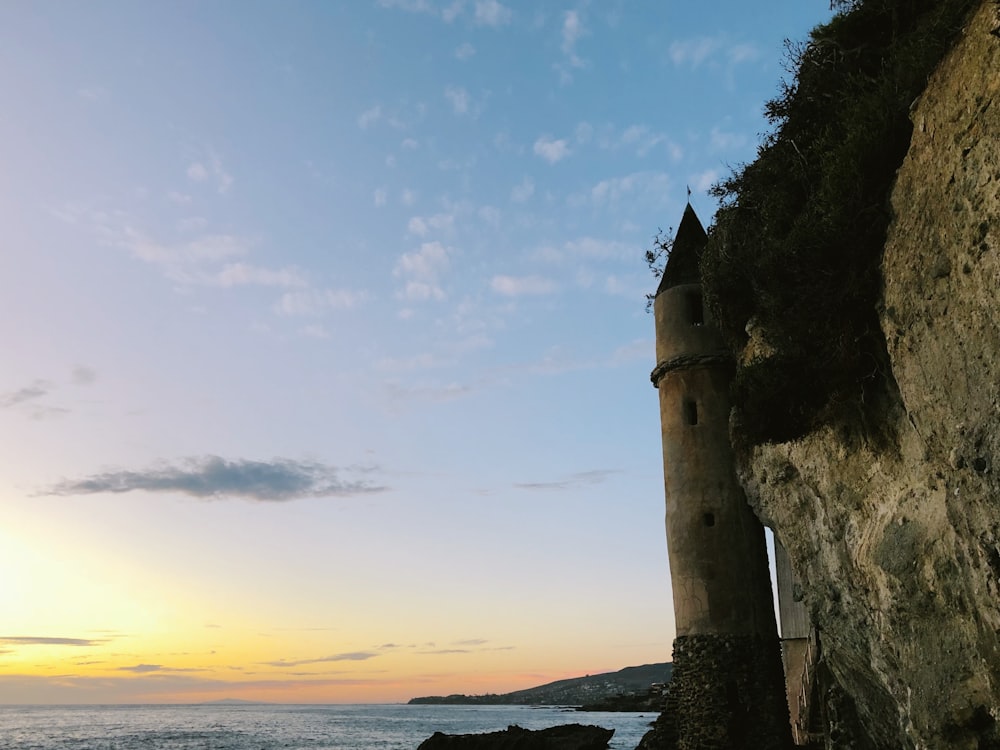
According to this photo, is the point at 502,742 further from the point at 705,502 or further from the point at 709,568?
the point at 705,502

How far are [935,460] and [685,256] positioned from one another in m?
14.5

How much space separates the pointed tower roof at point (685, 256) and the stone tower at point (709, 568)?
481 millimetres

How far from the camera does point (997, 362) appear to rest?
360 inches

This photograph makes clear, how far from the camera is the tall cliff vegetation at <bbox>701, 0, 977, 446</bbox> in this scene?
12117 millimetres

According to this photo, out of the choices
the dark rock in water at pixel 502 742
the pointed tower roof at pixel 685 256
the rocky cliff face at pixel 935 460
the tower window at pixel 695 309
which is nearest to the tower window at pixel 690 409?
the tower window at pixel 695 309

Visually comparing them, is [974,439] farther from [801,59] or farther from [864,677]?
[801,59]

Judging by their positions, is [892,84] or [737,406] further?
[737,406]

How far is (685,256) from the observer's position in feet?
81.7

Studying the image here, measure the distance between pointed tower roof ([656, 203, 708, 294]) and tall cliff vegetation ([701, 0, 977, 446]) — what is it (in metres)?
6.54

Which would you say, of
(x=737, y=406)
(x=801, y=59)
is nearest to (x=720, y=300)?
(x=737, y=406)

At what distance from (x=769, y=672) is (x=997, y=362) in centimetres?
1403

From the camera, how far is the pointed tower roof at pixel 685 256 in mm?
24406

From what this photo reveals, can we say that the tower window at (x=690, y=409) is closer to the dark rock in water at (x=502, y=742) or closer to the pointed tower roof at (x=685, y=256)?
the pointed tower roof at (x=685, y=256)

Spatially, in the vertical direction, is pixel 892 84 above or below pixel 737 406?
above
